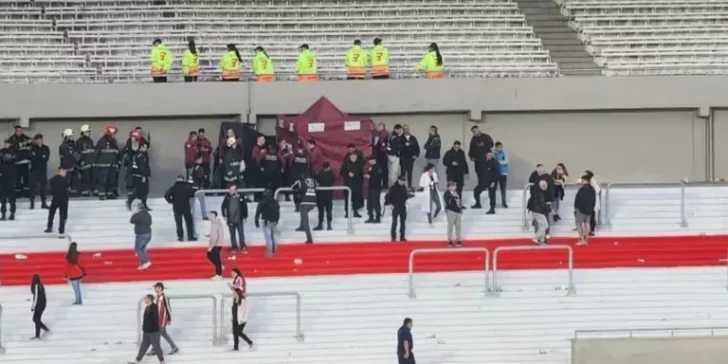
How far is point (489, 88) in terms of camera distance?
2934cm

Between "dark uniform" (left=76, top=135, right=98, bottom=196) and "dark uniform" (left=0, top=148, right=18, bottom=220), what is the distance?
140 centimetres

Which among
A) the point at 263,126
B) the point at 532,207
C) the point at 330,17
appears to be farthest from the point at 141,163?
the point at 330,17

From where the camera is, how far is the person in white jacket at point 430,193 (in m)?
24.9

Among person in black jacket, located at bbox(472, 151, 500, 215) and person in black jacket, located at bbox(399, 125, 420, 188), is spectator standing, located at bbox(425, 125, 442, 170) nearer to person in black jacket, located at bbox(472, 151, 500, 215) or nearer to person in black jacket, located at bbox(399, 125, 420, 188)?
person in black jacket, located at bbox(399, 125, 420, 188)

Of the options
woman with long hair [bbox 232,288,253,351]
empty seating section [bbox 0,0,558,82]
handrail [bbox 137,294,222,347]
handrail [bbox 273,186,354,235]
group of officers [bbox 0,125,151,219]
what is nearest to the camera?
woman with long hair [bbox 232,288,253,351]

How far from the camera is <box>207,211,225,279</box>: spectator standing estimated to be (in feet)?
71.5

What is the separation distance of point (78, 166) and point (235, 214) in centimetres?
433

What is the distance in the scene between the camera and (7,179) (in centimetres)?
2470

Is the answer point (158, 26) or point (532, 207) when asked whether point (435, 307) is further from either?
point (158, 26)

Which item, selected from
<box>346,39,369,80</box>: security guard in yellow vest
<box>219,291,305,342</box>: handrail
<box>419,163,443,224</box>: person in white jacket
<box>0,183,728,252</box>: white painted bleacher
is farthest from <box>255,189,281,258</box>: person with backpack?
<box>346,39,369,80</box>: security guard in yellow vest

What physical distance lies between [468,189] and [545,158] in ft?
7.26

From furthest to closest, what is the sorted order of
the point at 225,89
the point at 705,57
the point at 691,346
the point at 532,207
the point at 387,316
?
1. the point at 705,57
2. the point at 225,89
3. the point at 532,207
4. the point at 387,316
5. the point at 691,346

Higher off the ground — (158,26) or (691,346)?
(158,26)

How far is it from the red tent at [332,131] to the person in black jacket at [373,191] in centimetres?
145
